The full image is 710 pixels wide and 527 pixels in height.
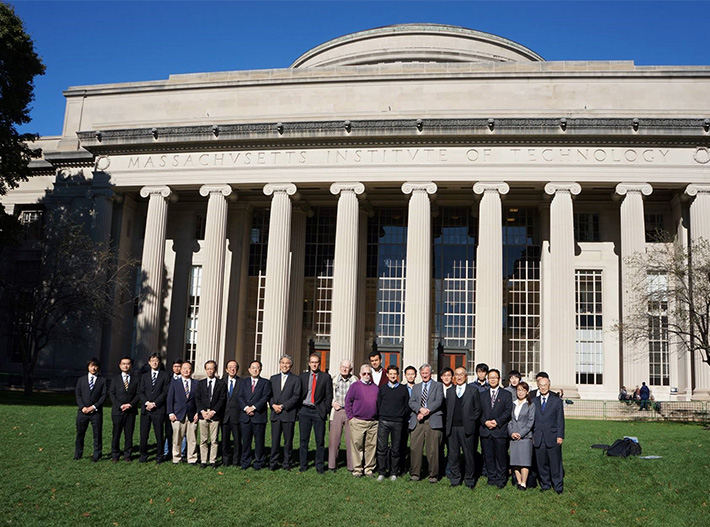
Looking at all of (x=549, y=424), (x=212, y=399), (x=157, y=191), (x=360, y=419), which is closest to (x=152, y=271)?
(x=157, y=191)

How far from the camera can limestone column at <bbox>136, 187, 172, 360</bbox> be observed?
33062 millimetres

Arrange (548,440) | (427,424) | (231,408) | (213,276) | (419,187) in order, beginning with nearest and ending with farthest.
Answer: (548,440) < (427,424) < (231,408) < (419,187) < (213,276)

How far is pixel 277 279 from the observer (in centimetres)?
3189

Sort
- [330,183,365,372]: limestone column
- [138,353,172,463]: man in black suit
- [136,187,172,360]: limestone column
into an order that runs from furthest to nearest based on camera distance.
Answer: [136,187,172,360]: limestone column
[330,183,365,372]: limestone column
[138,353,172,463]: man in black suit

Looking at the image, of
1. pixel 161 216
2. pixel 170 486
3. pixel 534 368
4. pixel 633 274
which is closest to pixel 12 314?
pixel 161 216

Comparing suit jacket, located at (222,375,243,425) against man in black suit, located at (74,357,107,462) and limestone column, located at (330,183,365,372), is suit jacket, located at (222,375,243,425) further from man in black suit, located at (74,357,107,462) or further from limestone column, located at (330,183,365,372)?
limestone column, located at (330,183,365,372)

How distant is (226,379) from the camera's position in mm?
14234

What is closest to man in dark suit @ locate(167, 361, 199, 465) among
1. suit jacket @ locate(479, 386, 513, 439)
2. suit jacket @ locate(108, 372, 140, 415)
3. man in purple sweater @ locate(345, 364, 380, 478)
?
suit jacket @ locate(108, 372, 140, 415)

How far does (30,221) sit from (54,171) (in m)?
3.86

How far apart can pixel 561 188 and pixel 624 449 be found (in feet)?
59.4

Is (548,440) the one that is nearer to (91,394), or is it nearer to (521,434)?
(521,434)

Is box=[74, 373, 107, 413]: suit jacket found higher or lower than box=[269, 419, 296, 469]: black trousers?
higher

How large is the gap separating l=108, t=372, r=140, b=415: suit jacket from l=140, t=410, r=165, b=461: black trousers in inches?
12.1

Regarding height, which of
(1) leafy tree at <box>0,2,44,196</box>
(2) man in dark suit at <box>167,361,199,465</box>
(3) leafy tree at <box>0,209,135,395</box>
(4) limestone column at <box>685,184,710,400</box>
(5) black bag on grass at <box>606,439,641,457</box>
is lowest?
(5) black bag on grass at <box>606,439,641,457</box>
